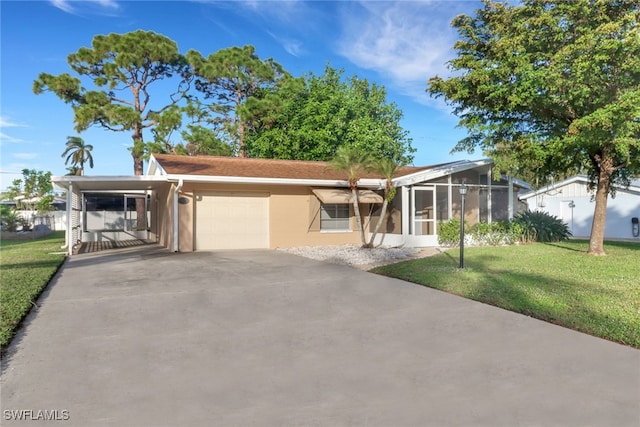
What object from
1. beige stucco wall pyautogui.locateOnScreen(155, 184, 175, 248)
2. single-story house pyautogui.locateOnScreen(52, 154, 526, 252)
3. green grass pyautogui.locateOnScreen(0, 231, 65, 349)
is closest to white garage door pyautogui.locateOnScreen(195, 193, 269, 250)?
single-story house pyautogui.locateOnScreen(52, 154, 526, 252)

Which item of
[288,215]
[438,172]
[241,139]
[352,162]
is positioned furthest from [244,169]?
[241,139]

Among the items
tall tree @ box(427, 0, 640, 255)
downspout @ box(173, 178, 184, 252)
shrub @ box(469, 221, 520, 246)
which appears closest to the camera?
tall tree @ box(427, 0, 640, 255)

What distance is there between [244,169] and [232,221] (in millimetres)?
2266

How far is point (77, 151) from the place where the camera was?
44438 mm

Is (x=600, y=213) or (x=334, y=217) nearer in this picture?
(x=600, y=213)

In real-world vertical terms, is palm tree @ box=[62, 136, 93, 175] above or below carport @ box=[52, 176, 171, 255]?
above

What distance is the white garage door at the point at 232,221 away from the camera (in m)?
15.2

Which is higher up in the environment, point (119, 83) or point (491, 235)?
point (119, 83)

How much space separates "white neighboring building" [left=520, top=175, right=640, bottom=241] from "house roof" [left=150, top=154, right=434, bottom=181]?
11.5 metres

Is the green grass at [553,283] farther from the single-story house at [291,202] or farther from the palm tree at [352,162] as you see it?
the palm tree at [352,162]

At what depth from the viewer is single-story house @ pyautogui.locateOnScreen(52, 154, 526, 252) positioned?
48.7ft

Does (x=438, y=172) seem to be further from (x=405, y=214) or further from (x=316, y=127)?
(x=316, y=127)

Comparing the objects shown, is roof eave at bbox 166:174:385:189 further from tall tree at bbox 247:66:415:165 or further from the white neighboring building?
the white neighboring building

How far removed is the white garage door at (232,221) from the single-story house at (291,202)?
0.04 m
